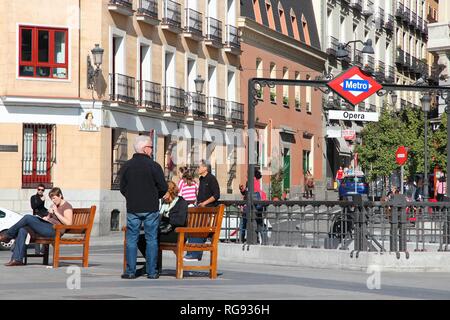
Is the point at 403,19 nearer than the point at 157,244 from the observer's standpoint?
No

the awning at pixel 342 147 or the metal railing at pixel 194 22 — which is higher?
the metal railing at pixel 194 22

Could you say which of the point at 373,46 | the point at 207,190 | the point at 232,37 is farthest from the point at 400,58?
the point at 207,190

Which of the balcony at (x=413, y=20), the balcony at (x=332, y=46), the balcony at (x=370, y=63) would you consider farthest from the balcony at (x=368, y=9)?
the balcony at (x=413, y=20)

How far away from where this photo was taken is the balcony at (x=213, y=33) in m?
51.6

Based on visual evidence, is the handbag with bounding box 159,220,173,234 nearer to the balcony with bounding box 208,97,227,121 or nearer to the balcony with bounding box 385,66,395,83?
Answer: the balcony with bounding box 208,97,227,121

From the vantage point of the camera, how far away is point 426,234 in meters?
21.5

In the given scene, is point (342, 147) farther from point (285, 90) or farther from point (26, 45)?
point (26, 45)

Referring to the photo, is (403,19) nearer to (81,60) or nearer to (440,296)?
(81,60)

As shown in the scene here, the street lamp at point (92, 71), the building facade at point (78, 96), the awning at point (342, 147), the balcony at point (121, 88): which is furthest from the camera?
the awning at point (342, 147)

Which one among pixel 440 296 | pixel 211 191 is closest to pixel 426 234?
pixel 211 191

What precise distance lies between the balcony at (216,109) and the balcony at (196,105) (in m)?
0.69

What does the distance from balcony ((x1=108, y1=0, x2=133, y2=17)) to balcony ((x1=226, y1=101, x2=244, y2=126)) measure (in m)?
10.7

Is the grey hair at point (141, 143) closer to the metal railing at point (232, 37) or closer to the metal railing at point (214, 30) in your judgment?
the metal railing at point (214, 30)
